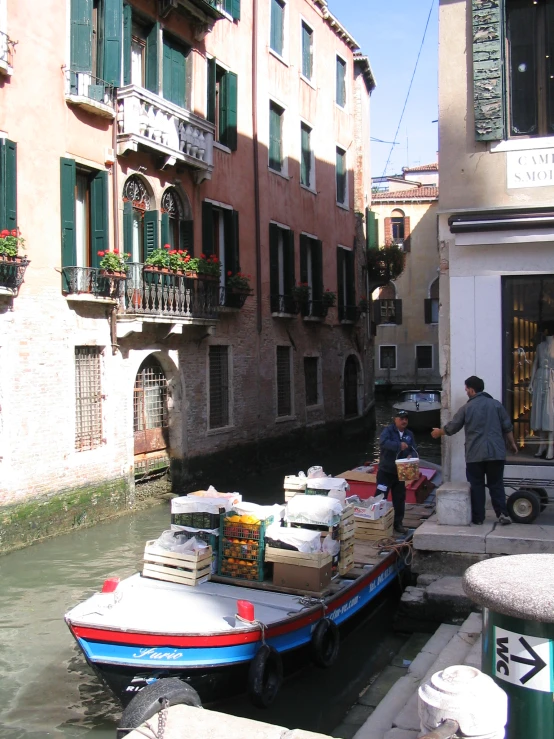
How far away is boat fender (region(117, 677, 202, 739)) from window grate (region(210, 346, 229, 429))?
10.8 meters

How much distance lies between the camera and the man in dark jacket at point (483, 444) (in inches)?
285

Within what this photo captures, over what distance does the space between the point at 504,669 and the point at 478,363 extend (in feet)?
17.1

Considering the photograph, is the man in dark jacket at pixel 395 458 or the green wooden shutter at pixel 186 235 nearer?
the man in dark jacket at pixel 395 458

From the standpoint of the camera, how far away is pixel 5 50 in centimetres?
1002

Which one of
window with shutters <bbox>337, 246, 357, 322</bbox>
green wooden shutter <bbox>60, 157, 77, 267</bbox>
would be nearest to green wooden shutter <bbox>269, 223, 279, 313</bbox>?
window with shutters <bbox>337, 246, 357, 322</bbox>

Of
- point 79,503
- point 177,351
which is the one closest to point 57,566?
point 79,503

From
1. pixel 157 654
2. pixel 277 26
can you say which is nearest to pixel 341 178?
pixel 277 26

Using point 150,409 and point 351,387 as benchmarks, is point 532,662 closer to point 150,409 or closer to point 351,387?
point 150,409

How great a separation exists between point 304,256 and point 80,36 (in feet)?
30.9

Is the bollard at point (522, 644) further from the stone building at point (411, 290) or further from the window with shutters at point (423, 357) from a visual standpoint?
the window with shutters at point (423, 357)

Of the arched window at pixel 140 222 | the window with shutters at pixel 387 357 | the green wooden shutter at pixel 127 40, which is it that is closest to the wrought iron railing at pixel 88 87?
the green wooden shutter at pixel 127 40

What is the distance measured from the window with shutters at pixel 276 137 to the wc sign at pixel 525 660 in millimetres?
15929

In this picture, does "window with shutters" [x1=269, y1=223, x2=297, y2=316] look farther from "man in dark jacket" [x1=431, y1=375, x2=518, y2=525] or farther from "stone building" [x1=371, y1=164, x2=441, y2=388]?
"stone building" [x1=371, y1=164, x2=441, y2=388]

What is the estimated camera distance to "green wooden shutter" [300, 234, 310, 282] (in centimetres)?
1947
